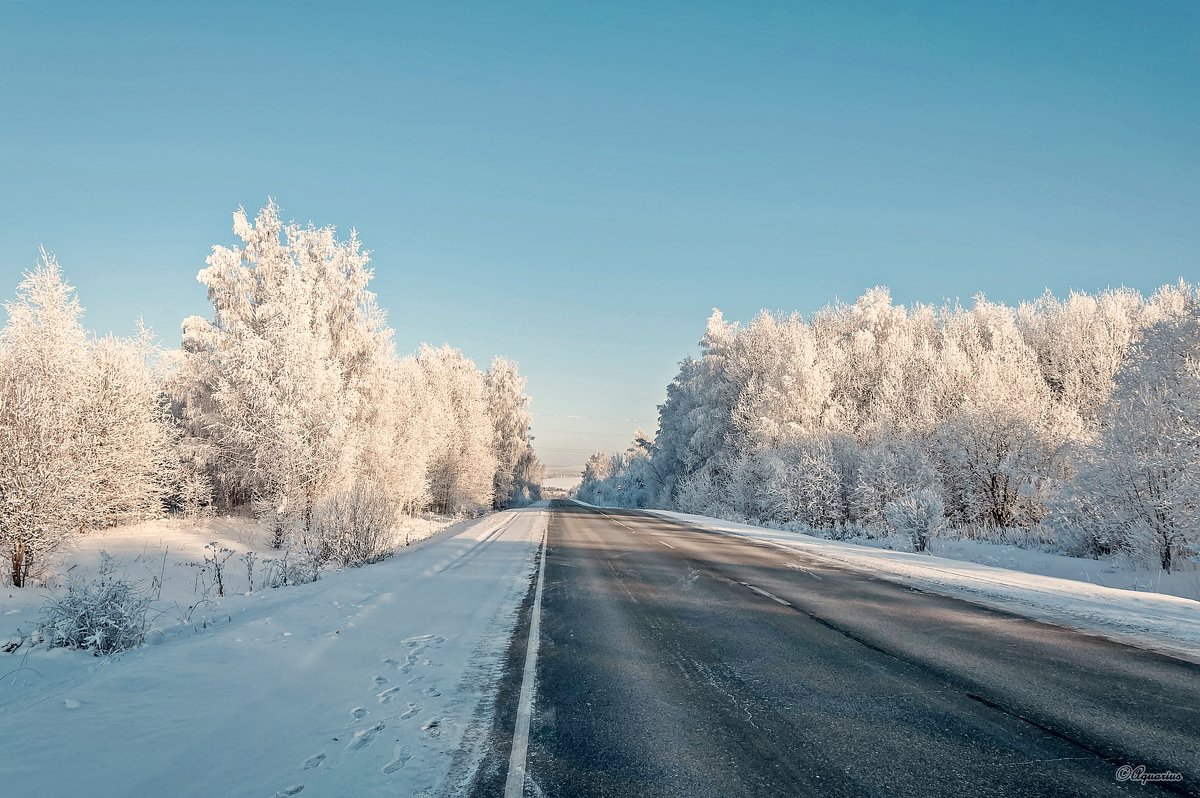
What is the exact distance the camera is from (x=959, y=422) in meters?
23.6

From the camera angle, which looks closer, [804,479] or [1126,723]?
[1126,723]

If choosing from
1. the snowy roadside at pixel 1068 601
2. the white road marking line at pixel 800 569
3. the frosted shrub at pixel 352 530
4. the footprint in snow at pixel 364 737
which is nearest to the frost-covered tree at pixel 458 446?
the frosted shrub at pixel 352 530

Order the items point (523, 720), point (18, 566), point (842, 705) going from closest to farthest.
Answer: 1. point (523, 720)
2. point (842, 705)
3. point (18, 566)

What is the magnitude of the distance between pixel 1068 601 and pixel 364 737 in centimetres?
1011

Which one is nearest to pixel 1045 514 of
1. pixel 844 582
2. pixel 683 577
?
pixel 844 582

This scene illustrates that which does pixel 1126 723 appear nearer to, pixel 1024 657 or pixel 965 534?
pixel 1024 657

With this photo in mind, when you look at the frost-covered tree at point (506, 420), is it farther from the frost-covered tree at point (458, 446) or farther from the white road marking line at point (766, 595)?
the white road marking line at point (766, 595)

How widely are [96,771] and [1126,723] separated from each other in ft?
22.7

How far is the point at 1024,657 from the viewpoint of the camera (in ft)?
19.1

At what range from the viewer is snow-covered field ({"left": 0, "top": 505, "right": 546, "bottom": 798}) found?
357 cm

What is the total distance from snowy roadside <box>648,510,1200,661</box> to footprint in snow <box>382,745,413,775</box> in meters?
7.46

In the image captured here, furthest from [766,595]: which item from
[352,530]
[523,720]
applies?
[352,530]

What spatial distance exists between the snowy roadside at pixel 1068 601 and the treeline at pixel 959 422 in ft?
13.5

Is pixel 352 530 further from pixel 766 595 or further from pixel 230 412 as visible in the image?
pixel 766 595
